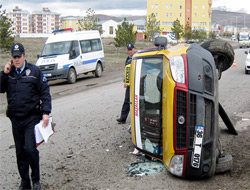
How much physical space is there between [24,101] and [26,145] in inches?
22.2

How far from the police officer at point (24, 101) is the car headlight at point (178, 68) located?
1.69m

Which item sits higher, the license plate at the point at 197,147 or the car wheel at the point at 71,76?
the car wheel at the point at 71,76

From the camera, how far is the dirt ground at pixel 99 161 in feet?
16.3

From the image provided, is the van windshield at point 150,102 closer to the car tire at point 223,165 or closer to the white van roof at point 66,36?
the car tire at point 223,165

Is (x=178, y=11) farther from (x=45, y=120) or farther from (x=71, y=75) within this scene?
(x=45, y=120)

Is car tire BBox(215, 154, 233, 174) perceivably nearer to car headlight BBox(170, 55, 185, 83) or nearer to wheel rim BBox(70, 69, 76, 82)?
car headlight BBox(170, 55, 185, 83)

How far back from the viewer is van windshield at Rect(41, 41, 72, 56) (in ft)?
59.8

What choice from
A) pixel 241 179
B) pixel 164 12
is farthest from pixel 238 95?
pixel 164 12

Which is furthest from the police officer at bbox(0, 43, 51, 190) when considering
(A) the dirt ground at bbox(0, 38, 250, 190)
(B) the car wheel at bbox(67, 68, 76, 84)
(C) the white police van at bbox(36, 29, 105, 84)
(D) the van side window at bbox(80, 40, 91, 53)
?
(D) the van side window at bbox(80, 40, 91, 53)

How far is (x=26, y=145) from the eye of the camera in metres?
4.68

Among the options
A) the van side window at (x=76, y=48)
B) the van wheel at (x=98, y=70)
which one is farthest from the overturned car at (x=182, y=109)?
the van wheel at (x=98, y=70)

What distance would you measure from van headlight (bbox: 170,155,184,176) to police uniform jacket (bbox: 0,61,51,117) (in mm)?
1797

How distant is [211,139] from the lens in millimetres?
4867

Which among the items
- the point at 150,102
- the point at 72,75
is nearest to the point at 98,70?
the point at 72,75
